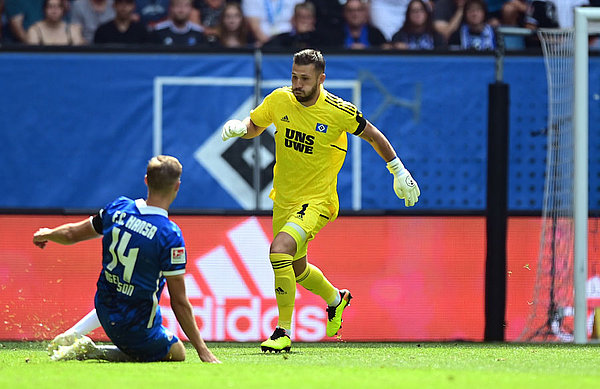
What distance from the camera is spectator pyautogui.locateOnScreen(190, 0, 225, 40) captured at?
38.7ft

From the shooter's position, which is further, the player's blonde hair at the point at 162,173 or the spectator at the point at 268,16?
the spectator at the point at 268,16

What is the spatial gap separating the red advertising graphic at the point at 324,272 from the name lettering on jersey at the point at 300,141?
173 centimetres

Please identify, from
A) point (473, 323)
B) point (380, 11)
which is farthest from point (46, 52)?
point (473, 323)

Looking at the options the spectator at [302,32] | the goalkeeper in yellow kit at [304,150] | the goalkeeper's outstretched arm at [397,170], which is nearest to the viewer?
the goalkeeper in yellow kit at [304,150]

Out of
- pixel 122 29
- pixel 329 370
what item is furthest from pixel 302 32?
pixel 329 370

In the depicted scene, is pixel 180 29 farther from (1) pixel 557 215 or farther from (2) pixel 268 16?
(1) pixel 557 215

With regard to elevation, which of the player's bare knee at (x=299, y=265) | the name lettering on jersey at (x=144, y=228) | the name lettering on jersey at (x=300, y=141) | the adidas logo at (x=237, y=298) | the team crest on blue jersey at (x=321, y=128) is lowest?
the adidas logo at (x=237, y=298)

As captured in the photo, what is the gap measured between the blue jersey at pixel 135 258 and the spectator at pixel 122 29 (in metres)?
5.79

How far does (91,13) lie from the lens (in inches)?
465

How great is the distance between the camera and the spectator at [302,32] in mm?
11352

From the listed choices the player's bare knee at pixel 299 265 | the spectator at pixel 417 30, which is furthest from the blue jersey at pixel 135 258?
the spectator at pixel 417 30

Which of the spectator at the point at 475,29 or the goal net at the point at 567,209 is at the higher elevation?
the spectator at the point at 475,29

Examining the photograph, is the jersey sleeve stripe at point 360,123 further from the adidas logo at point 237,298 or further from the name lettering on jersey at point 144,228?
the name lettering on jersey at point 144,228

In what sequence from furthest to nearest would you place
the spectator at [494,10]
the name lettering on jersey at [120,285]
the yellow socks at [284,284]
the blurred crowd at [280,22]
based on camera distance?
the spectator at [494,10]
the blurred crowd at [280,22]
the yellow socks at [284,284]
the name lettering on jersey at [120,285]
